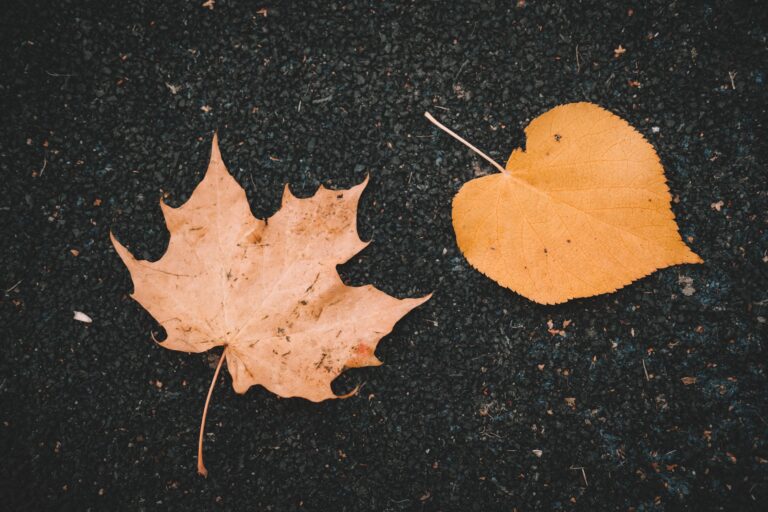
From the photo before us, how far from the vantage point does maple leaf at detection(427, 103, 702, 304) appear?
143 centimetres

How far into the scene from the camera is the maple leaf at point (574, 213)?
→ 1432 mm

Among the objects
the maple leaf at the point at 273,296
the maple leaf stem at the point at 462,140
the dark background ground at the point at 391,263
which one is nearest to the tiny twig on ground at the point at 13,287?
the dark background ground at the point at 391,263

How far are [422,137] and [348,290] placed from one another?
24.0 inches

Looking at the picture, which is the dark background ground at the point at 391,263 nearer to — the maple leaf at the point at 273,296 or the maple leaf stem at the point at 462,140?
the maple leaf stem at the point at 462,140

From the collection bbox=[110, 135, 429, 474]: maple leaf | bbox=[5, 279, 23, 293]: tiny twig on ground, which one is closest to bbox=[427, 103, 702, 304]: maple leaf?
bbox=[110, 135, 429, 474]: maple leaf

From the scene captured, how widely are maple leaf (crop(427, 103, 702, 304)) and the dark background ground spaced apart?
143 millimetres

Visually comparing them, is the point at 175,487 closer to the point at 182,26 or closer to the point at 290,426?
the point at 290,426

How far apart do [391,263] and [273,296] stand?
1.38 feet

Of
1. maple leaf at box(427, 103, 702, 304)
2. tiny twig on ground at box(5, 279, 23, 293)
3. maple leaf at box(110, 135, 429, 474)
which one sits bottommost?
tiny twig on ground at box(5, 279, 23, 293)

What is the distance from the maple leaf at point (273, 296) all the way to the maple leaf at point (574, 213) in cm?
38

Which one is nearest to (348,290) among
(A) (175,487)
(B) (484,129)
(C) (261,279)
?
→ (C) (261,279)

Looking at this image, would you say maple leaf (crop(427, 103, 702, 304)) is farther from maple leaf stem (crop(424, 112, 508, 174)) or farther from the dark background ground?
the dark background ground

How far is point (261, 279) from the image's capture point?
4.90 feet

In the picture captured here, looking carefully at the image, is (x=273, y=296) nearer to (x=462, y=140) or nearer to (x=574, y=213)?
(x=462, y=140)
